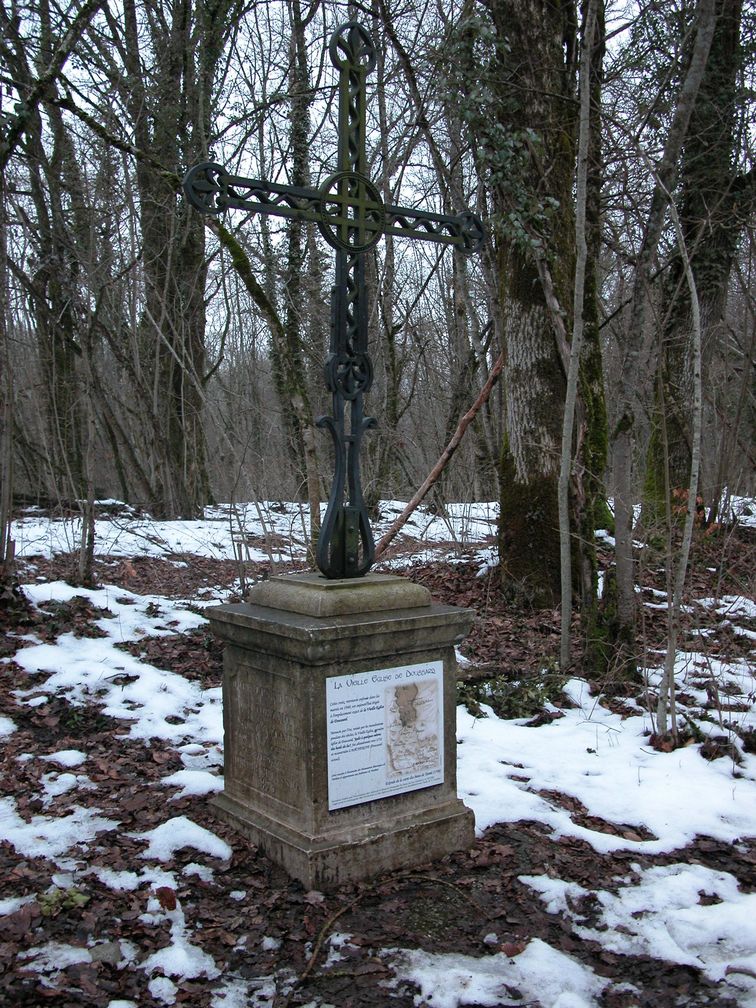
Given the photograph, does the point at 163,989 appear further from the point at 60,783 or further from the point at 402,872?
the point at 60,783

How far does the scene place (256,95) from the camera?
11516 mm

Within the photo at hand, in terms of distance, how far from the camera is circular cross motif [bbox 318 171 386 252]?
11.7 feet

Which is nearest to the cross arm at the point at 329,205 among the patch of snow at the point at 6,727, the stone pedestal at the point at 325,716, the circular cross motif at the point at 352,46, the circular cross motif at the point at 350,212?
the circular cross motif at the point at 350,212

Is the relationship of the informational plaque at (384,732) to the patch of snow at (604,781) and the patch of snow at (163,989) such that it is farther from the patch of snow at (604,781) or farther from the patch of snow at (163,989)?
the patch of snow at (163,989)

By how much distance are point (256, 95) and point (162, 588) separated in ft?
23.4

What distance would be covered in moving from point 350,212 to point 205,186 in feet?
2.21

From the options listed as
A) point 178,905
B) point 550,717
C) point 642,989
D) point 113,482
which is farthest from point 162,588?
point 113,482

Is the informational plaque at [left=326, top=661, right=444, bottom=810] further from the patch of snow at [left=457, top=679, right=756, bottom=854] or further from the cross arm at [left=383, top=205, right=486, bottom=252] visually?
the cross arm at [left=383, top=205, right=486, bottom=252]

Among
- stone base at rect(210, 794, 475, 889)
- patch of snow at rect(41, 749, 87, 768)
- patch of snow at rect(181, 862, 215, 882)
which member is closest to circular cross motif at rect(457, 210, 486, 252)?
stone base at rect(210, 794, 475, 889)

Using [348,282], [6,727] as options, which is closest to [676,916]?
[348,282]

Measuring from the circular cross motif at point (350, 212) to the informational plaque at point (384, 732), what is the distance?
1.85 m

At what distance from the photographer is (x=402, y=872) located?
11.6ft

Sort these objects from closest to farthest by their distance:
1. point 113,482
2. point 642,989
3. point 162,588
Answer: point 642,989
point 162,588
point 113,482

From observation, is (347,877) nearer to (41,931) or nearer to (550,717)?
(41,931)
